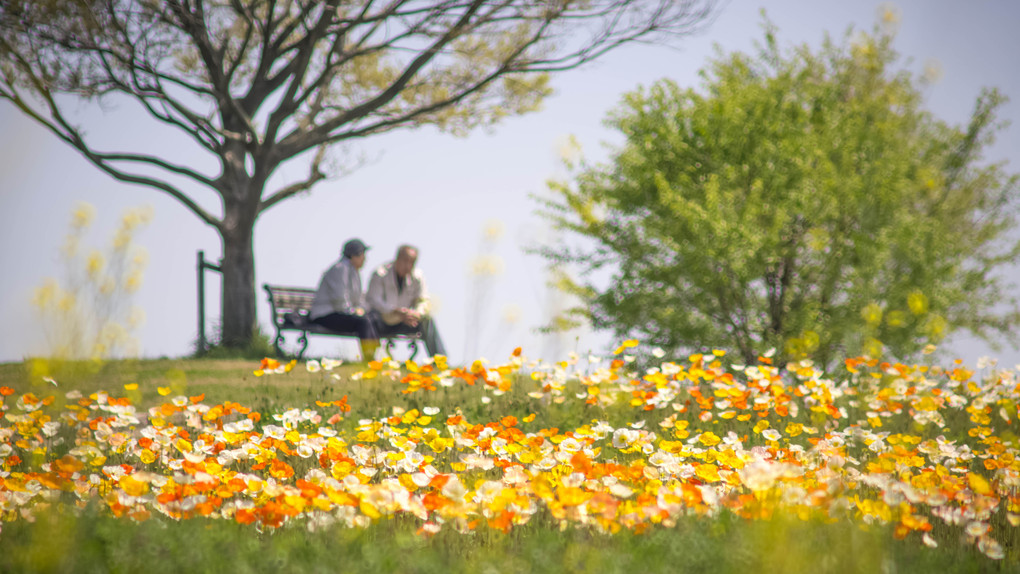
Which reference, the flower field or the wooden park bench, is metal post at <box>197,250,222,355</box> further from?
the flower field

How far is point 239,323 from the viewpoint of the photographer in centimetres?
1033

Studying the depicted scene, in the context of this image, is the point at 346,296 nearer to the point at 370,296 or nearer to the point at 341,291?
the point at 341,291

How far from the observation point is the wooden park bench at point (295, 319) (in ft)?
29.0

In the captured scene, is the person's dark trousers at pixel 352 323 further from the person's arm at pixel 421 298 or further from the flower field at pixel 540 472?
the flower field at pixel 540 472

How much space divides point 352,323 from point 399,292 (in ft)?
2.32

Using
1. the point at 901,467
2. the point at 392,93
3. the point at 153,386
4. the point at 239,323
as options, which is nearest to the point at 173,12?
the point at 392,93

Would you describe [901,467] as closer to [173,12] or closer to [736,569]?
[736,569]

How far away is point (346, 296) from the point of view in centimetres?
826

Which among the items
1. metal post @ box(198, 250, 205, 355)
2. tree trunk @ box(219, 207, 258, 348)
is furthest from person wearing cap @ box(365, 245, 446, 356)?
metal post @ box(198, 250, 205, 355)

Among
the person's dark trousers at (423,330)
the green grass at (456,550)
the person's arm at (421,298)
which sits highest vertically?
the person's arm at (421,298)

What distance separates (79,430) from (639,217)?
6.35 m

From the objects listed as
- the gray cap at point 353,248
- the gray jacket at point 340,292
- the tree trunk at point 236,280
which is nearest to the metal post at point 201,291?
the tree trunk at point 236,280

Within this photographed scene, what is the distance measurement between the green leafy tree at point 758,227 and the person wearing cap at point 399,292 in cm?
209

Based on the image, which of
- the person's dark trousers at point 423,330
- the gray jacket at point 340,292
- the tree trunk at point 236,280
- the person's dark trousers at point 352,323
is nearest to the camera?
the gray jacket at point 340,292
